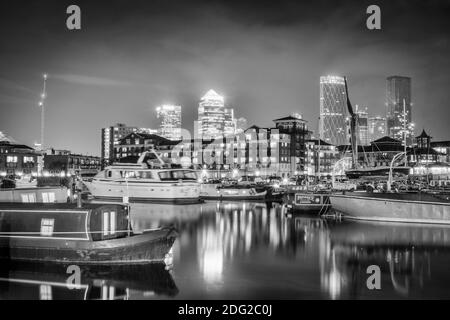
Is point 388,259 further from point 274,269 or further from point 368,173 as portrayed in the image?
point 368,173

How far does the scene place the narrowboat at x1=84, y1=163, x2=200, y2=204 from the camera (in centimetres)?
5191

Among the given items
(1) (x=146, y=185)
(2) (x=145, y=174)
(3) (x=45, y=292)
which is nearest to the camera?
(3) (x=45, y=292)

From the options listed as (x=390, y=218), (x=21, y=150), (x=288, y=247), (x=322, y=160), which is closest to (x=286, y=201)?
(x=390, y=218)

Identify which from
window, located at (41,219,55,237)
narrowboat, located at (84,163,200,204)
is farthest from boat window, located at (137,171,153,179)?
window, located at (41,219,55,237)

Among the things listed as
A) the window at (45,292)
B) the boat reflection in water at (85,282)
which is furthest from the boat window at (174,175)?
the window at (45,292)

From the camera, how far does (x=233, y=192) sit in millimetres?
59469

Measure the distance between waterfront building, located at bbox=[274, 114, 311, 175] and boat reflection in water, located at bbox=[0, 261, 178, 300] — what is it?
118804 millimetres

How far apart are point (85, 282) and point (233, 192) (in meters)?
44.3

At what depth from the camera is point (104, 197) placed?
55.4 meters

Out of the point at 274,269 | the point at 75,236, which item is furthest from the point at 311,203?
the point at 75,236

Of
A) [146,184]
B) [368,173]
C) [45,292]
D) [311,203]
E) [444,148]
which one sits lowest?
[45,292]

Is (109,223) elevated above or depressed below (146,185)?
below
